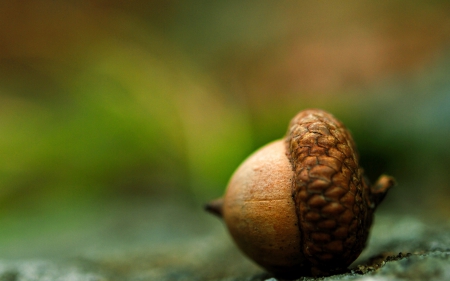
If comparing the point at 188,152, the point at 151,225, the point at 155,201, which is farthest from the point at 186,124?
the point at 151,225

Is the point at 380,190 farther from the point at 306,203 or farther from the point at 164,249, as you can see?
the point at 164,249

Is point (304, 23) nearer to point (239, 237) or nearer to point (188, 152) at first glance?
point (188, 152)

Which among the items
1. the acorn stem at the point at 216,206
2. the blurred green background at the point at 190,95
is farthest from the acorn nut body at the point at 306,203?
the blurred green background at the point at 190,95

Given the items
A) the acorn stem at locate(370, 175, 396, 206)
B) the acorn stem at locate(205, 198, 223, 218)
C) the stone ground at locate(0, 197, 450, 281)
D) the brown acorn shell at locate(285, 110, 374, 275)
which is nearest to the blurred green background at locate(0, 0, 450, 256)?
the stone ground at locate(0, 197, 450, 281)

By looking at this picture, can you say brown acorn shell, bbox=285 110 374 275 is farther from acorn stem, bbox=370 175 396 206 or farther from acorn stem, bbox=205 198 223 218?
acorn stem, bbox=205 198 223 218

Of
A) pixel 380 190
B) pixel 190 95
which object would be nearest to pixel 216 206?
pixel 380 190

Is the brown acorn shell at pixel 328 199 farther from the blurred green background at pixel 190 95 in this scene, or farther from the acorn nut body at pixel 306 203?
the blurred green background at pixel 190 95
